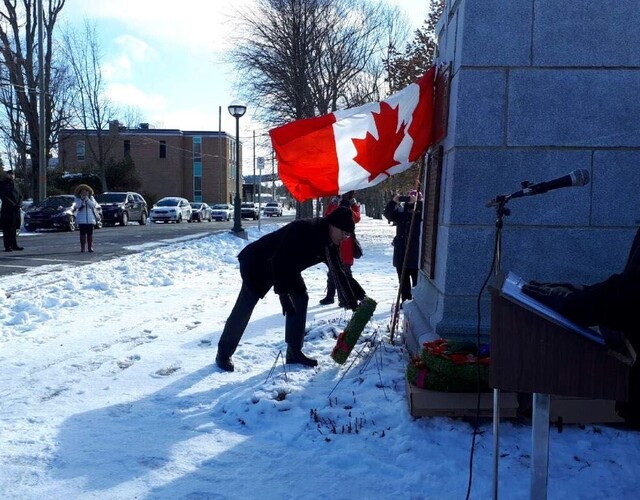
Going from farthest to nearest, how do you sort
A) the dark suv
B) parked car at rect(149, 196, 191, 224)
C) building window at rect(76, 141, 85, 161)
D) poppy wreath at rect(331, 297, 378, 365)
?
1. building window at rect(76, 141, 85, 161)
2. parked car at rect(149, 196, 191, 224)
3. the dark suv
4. poppy wreath at rect(331, 297, 378, 365)

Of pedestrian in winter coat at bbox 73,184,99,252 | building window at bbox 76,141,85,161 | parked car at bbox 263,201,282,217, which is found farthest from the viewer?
parked car at bbox 263,201,282,217

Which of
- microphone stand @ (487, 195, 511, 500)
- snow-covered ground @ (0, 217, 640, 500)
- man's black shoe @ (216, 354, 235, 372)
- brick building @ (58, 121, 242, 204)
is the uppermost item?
brick building @ (58, 121, 242, 204)

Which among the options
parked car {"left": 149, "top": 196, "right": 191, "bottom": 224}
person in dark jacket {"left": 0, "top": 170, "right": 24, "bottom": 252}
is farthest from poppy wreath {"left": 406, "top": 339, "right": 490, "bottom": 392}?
parked car {"left": 149, "top": 196, "right": 191, "bottom": 224}

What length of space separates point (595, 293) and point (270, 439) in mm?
2574

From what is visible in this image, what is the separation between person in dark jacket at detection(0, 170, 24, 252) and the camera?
576 inches

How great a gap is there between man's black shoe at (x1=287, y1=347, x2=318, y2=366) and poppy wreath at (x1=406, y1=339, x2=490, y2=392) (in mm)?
1491

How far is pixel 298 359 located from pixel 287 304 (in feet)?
2.03

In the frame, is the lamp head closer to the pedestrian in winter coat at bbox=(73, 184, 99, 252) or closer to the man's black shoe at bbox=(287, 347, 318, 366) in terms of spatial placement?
the pedestrian in winter coat at bbox=(73, 184, 99, 252)

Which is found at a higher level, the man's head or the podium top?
the man's head

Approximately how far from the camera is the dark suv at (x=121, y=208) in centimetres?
3012

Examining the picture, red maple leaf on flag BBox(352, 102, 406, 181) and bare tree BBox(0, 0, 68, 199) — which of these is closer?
red maple leaf on flag BBox(352, 102, 406, 181)

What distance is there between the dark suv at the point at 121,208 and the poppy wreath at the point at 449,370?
91.5 ft

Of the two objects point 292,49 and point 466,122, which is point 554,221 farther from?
point 292,49

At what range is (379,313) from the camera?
8422 millimetres
